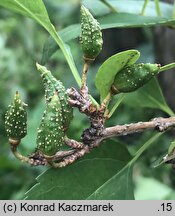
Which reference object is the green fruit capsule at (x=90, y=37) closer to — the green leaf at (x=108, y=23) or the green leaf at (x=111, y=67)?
the green leaf at (x=111, y=67)

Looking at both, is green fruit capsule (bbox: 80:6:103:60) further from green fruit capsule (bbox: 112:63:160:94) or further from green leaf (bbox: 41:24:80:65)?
green leaf (bbox: 41:24:80:65)

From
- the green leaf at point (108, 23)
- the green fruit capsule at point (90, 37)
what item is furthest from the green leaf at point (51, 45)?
the green fruit capsule at point (90, 37)

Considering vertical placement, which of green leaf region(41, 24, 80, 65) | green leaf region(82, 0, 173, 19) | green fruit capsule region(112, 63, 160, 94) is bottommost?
green leaf region(82, 0, 173, 19)

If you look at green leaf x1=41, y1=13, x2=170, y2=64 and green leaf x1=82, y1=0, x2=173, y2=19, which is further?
green leaf x1=82, y1=0, x2=173, y2=19

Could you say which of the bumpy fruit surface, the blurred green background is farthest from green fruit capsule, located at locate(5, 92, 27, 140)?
the blurred green background

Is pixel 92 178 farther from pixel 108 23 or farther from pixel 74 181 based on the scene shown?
pixel 108 23

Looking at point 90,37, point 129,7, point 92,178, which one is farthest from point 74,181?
point 129,7
